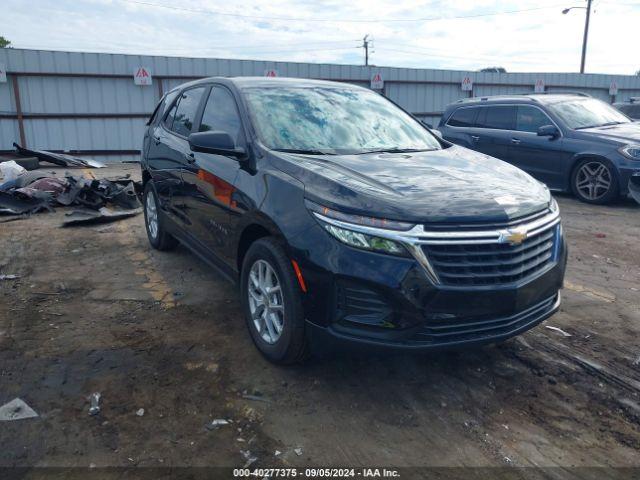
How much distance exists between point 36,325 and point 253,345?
1757 millimetres

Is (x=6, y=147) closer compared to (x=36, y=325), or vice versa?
(x=36, y=325)

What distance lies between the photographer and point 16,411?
306cm

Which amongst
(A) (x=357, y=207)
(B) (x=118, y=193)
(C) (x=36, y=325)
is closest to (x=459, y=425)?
(A) (x=357, y=207)

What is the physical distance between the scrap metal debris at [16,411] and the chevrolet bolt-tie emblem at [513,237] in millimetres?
2734

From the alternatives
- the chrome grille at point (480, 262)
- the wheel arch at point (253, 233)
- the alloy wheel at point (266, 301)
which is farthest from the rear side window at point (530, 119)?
the alloy wheel at point (266, 301)

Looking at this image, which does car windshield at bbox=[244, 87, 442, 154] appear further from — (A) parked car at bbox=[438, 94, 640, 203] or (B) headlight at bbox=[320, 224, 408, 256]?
(A) parked car at bbox=[438, 94, 640, 203]

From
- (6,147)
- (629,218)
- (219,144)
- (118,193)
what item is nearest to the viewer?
(219,144)

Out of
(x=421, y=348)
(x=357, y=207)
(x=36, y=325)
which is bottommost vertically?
(x=36, y=325)

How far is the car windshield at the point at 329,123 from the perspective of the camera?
12.8 ft

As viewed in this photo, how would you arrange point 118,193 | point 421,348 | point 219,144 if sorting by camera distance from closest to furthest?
point 421,348 < point 219,144 < point 118,193

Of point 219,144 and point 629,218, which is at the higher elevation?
point 219,144

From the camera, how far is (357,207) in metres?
2.96

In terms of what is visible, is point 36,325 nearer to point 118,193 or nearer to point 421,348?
point 421,348

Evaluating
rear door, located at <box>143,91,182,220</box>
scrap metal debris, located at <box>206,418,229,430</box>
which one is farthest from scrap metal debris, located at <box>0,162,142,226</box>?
scrap metal debris, located at <box>206,418,229,430</box>
